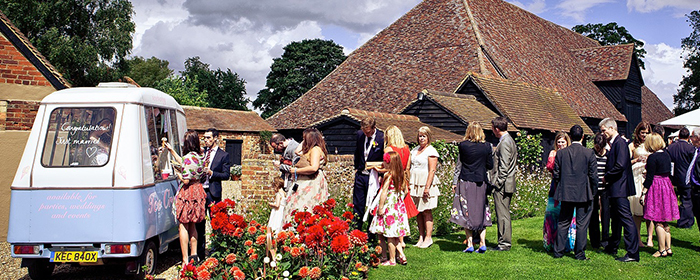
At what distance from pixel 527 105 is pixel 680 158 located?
1303 cm

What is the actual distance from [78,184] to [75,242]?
677mm

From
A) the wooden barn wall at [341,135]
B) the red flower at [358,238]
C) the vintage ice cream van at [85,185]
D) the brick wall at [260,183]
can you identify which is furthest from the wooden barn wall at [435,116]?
the vintage ice cream van at [85,185]

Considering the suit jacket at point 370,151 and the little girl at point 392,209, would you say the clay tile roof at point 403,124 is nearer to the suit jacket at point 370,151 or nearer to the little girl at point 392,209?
the suit jacket at point 370,151

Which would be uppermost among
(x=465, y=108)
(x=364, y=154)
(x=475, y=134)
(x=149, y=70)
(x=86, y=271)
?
(x=149, y=70)

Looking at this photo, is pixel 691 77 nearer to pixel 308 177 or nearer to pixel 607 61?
pixel 607 61

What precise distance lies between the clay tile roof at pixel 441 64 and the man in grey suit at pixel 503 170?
55.5 feet

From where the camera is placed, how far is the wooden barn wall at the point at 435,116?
18680 millimetres

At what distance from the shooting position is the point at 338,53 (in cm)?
5038

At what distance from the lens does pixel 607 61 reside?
116 feet

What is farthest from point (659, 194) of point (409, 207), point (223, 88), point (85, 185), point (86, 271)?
point (223, 88)

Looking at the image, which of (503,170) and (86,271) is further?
(503,170)

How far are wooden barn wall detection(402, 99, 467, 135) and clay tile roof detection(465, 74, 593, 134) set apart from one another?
231 centimetres

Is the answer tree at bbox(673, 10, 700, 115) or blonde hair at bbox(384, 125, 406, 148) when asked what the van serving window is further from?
tree at bbox(673, 10, 700, 115)

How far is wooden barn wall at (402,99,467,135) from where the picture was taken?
18680mm
